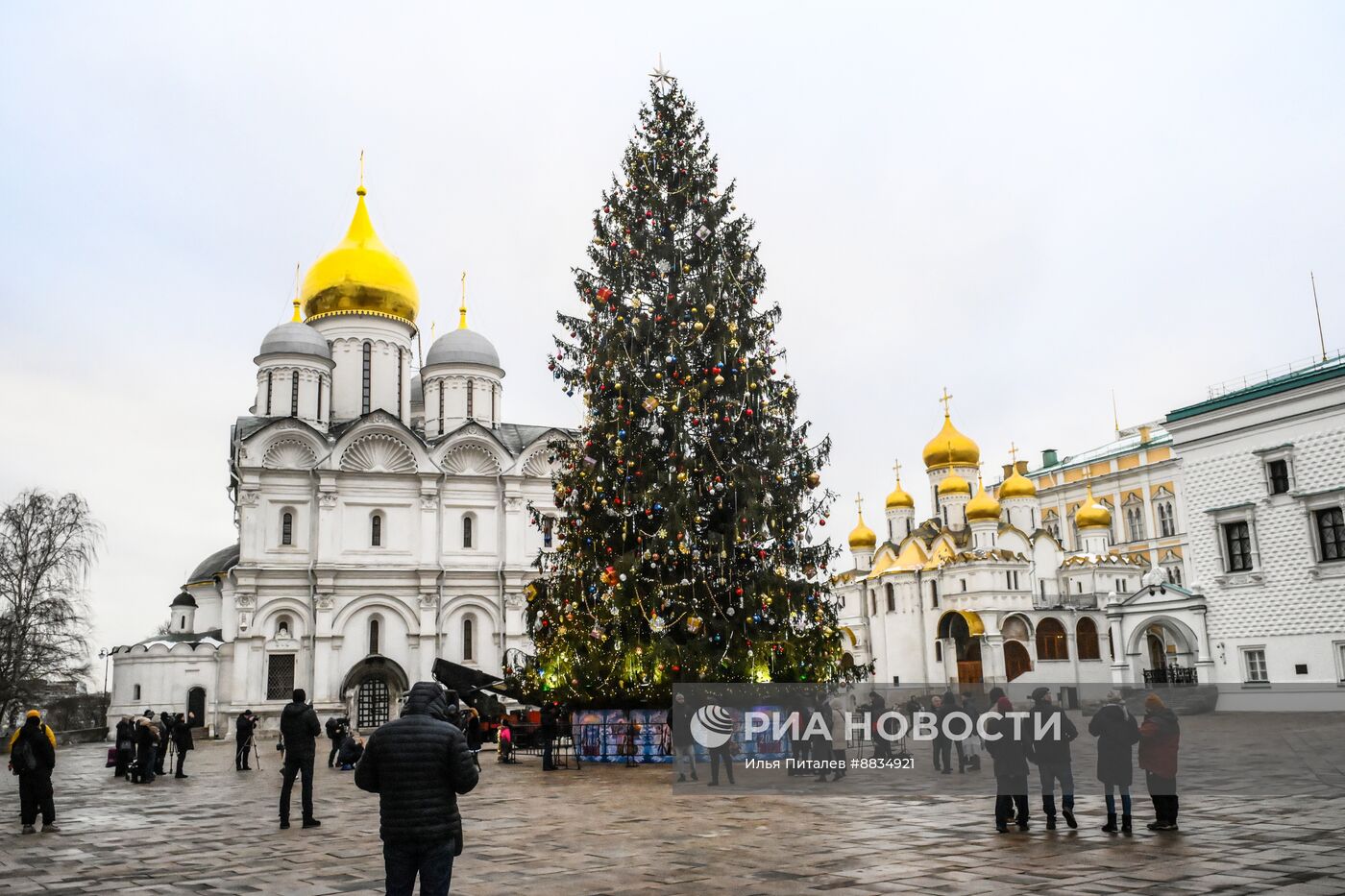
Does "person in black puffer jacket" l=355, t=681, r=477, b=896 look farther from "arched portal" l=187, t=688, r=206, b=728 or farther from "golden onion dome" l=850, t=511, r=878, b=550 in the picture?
"golden onion dome" l=850, t=511, r=878, b=550

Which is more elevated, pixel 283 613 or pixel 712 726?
pixel 283 613

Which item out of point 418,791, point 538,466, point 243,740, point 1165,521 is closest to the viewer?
point 418,791

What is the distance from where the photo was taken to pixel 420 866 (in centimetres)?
535

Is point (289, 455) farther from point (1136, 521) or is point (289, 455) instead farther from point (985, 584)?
point (1136, 521)

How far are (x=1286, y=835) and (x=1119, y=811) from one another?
2.36 metres

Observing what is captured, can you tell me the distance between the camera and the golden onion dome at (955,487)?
57.1 m

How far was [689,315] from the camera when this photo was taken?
1759 cm

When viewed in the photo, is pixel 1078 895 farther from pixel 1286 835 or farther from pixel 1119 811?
pixel 1119 811

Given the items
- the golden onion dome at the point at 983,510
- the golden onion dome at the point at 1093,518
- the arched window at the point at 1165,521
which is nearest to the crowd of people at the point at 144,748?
the golden onion dome at the point at 983,510

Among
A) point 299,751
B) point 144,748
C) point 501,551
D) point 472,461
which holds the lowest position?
point 144,748

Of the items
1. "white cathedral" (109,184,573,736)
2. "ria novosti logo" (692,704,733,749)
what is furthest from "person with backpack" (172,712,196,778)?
"white cathedral" (109,184,573,736)

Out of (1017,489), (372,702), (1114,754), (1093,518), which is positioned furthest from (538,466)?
(1114,754)

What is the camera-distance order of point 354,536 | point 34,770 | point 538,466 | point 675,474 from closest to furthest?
point 34,770, point 675,474, point 354,536, point 538,466

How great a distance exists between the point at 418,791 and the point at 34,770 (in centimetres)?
832
